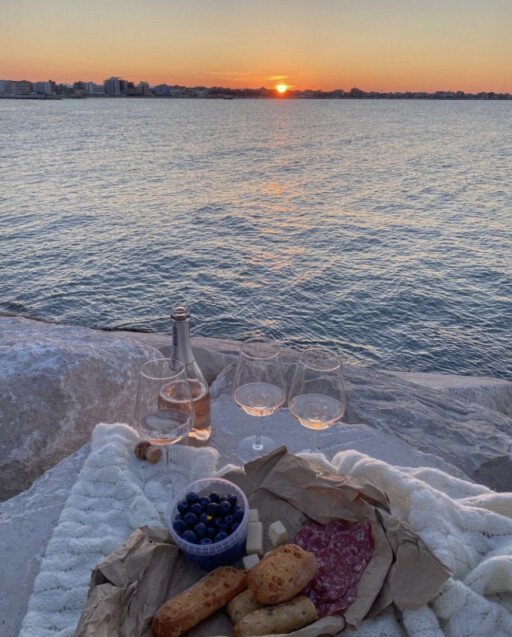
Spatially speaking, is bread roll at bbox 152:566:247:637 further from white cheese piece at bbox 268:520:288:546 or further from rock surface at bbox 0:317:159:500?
rock surface at bbox 0:317:159:500

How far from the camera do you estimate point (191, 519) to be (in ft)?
8.29

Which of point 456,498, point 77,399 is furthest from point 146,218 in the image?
point 456,498

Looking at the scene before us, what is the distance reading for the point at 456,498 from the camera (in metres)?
3.25

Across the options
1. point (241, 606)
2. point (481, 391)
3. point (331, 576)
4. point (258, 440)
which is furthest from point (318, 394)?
point (481, 391)

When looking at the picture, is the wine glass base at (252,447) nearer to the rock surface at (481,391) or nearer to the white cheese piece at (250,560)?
the white cheese piece at (250,560)

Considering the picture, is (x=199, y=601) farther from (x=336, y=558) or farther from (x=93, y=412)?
(x=93, y=412)

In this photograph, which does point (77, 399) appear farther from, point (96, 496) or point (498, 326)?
point (498, 326)

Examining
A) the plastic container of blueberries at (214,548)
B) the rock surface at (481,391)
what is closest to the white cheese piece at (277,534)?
the plastic container of blueberries at (214,548)

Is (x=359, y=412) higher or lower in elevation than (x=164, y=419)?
lower

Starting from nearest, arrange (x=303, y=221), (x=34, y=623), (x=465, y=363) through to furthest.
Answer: (x=34, y=623), (x=465, y=363), (x=303, y=221)

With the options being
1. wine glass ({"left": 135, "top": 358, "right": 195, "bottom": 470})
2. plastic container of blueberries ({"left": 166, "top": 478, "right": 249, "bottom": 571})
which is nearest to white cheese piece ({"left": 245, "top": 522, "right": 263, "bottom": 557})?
plastic container of blueberries ({"left": 166, "top": 478, "right": 249, "bottom": 571})

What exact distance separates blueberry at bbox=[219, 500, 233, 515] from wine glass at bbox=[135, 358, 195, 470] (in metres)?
0.71

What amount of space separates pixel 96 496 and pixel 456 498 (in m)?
2.39

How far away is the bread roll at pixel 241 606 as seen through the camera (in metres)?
2.22
